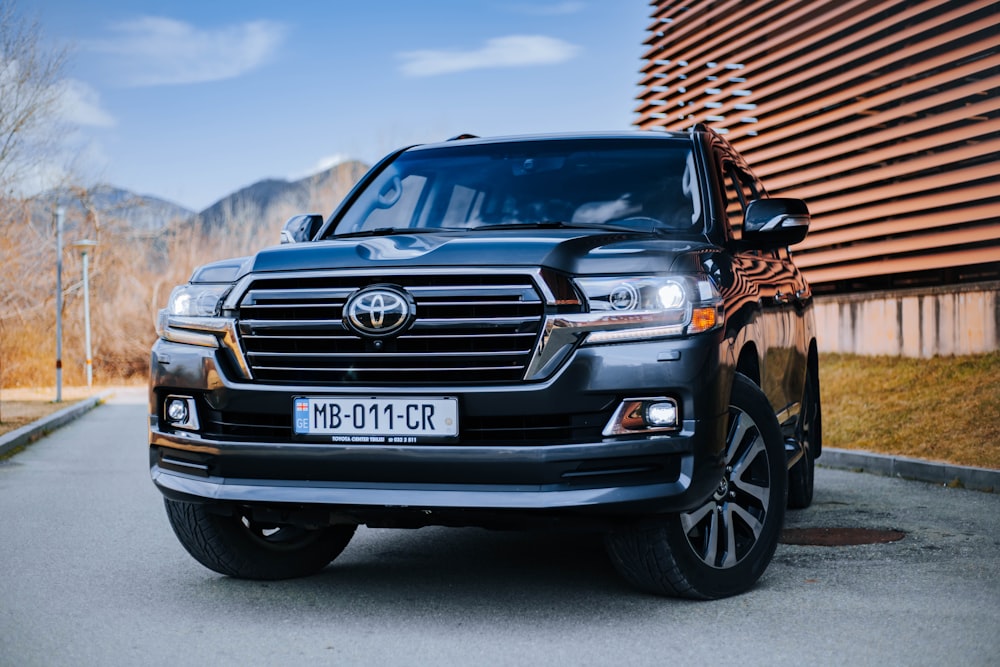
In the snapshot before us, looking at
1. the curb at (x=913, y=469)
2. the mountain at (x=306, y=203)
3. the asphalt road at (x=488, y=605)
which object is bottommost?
the curb at (x=913, y=469)

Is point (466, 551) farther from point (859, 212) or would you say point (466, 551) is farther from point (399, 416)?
point (859, 212)

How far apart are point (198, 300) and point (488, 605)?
1659mm

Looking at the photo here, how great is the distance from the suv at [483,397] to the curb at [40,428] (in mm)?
8511

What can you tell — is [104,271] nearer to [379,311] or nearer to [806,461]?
[806,461]

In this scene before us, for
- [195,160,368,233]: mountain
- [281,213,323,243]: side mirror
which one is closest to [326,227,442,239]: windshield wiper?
[281,213,323,243]: side mirror

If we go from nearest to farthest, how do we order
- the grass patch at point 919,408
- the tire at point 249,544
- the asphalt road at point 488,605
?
the asphalt road at point 488,605 → the tire at point 249,544 → the grass patch at point 919,408

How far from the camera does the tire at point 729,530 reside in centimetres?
453

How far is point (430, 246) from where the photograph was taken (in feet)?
15.0

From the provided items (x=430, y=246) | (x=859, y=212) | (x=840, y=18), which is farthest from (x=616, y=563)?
(x=840, y=18)

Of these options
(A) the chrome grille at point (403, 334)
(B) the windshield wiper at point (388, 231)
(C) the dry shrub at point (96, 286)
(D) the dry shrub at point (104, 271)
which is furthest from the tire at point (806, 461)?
(C) the dry shrub at point (96, 286)

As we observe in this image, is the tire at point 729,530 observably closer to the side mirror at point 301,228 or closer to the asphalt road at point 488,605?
the asphalt road at point 488,605

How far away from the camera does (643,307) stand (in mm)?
4281

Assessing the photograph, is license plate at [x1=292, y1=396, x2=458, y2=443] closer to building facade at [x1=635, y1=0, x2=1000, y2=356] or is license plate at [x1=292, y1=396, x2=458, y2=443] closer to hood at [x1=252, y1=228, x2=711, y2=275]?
hood at [x1=252, y1=228, x2=711, y2=275]

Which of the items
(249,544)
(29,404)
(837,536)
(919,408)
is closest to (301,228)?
(249,544)
